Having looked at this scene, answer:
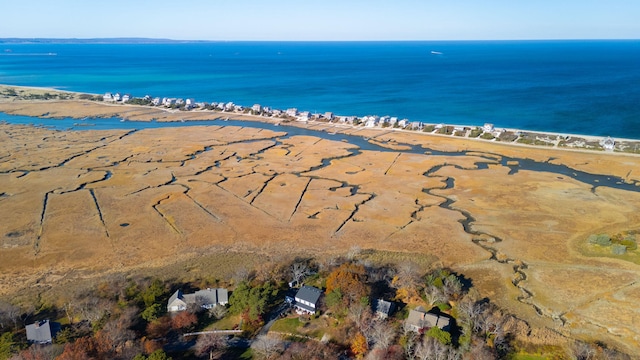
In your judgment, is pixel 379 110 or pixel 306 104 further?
pixel 306 104

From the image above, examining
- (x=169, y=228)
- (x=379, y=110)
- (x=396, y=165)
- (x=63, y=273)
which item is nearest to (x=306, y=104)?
(x=379, y=110)

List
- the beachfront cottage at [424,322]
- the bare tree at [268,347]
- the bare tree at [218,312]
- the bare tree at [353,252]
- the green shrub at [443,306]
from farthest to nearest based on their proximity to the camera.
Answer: the bare tree at [353,252], the green shrub at [443,306], the bare tree at [218,312], the beachfront cottage at [424,322], the bare tree at [268,347]

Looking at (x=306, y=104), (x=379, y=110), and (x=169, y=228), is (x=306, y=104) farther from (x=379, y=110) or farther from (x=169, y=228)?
(x=169, y=228)

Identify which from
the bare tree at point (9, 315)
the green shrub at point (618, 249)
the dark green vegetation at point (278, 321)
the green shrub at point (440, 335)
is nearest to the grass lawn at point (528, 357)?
the dark green vegetation at point (278, 321)

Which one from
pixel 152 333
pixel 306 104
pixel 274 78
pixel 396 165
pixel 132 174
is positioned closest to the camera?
pixel 152 333

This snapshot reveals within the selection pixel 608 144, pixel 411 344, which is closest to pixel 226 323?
pixel 411 344

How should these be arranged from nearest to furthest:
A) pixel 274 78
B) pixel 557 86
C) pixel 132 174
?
pixel 132 174
pixel 557 86
pixel 274 78

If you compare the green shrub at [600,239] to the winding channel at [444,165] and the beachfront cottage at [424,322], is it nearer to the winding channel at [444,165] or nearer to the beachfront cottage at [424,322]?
the winding channel at [444,165]
